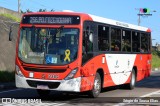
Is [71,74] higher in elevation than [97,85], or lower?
higher

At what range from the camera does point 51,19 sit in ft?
41.4

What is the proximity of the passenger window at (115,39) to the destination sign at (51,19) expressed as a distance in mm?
3026

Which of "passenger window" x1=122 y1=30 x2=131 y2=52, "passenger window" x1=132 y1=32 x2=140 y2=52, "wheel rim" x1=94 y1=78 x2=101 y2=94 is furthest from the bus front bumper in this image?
"passenger window" x1=132 y1=32 x2=140 y2=52

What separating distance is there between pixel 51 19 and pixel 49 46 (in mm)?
912

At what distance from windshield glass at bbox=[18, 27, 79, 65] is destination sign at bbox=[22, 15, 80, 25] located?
0.77 ft

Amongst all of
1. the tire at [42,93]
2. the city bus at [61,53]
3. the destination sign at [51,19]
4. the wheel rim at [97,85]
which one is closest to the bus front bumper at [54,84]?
the city bus at [61,53]

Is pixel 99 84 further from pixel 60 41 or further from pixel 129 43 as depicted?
pixel 129 43

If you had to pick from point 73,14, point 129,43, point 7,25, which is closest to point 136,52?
point 129,43

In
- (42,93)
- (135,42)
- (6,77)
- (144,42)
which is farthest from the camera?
(6,77)

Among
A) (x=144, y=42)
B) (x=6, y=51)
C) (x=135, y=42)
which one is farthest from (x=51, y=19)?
(x=6, y=51)

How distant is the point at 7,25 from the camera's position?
2658 cm

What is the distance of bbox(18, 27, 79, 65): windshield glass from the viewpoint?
12.2 m

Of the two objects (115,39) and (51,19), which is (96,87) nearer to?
(115,39)

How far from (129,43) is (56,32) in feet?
17.9
